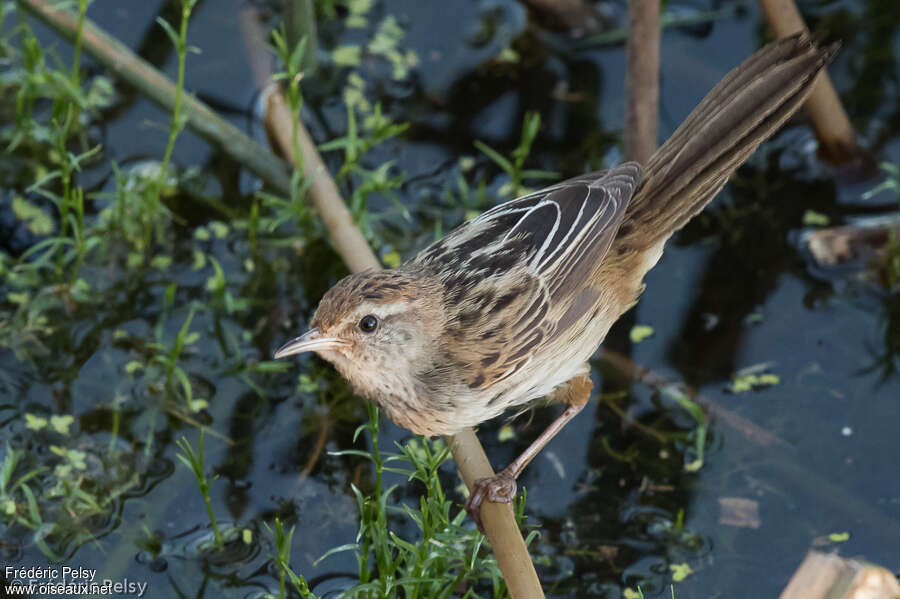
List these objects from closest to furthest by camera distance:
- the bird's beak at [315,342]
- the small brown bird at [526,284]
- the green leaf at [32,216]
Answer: the bird's beak at [315,342] → the small brown bird at [526,284] → the green leaf at [32,216]

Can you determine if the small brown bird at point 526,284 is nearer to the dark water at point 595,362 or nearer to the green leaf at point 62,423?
the dark water at point 595,362

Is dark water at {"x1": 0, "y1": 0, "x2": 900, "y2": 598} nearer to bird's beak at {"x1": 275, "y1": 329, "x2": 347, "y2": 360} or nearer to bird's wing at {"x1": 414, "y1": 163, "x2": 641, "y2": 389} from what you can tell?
bird's wing at {"x1": 414, "y1": 163, "x2": 641, "y2": 389}

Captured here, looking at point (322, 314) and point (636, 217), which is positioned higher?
point (322, 314)

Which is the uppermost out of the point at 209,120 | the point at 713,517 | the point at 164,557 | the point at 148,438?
the point at 209,120

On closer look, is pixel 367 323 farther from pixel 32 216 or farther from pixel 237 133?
pixel 32 216

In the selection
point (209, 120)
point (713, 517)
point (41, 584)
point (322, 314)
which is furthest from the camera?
point (209, 120)

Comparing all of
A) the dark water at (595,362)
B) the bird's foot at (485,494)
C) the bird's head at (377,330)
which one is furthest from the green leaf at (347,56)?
the bird's foot at (485,494)

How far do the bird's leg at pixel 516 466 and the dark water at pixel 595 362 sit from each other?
0.45 m

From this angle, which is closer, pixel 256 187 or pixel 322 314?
pixel 322 314

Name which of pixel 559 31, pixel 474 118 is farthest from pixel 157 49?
pixel 559 31

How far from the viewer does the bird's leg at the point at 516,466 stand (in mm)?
4184

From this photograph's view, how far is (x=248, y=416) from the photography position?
5.34m

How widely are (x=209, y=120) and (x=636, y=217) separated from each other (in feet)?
8.26

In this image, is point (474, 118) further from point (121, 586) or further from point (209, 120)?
point (121, 586)
